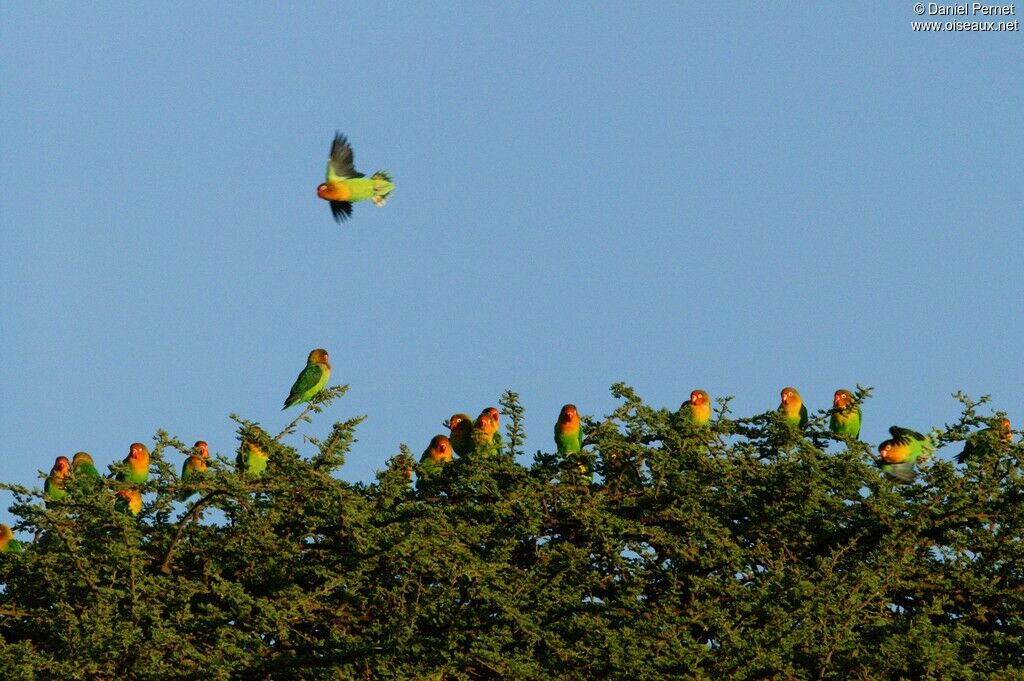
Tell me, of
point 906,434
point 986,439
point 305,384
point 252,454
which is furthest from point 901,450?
point 305,384

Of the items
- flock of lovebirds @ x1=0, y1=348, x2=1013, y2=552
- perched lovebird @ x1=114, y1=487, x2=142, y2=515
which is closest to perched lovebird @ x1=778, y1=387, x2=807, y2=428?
flock of lovebirds @ x1=0, y1=348, x2=1013, y2=552

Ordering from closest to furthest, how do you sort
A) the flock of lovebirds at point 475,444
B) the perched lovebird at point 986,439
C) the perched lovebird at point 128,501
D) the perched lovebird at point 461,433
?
the perched lovebird at point 986,439 → the flock of lovebirds at point 475,444 → the perched lovebird at point 128,501 → the perched lovebird at point 461,433

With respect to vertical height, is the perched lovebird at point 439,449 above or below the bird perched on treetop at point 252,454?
above

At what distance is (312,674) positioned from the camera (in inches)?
400

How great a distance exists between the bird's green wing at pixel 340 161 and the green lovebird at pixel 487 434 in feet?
9.01

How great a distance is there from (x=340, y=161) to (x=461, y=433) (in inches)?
120

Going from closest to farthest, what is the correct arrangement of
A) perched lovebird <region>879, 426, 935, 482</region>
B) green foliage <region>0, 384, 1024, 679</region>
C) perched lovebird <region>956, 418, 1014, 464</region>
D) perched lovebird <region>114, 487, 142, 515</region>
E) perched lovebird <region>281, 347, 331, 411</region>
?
green foliage <region>0, 384, 1024, 679</region> → perched lovebird <region>956, 418, 1014, 464</region> → perched lovebird <region>879, 426, 935, 482</region> → perched lovebird <region>114, 487, 142, 515</region> → perched lovebird <region>281, 347, 331, 411</region>

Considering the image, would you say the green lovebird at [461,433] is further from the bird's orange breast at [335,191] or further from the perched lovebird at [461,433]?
the bird's orange breast at [335,191]

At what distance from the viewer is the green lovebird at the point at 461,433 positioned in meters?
14.9

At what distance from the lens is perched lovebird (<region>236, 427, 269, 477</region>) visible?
11461 millimetres

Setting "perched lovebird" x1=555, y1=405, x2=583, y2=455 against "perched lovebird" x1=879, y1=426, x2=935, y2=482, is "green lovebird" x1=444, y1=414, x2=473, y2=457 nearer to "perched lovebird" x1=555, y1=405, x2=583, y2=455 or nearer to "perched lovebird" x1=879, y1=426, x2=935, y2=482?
"perched lovebird" x1=555, y1=405, x2=583, y2=455

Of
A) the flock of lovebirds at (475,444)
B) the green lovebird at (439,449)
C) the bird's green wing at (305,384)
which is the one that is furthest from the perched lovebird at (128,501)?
the green lovebird at (439,449)

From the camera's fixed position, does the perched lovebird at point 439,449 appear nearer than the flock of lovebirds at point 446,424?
No

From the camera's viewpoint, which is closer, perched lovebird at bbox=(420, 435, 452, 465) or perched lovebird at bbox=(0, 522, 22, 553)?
perched lovebird at bbox=(0, 522, 22, 553)
